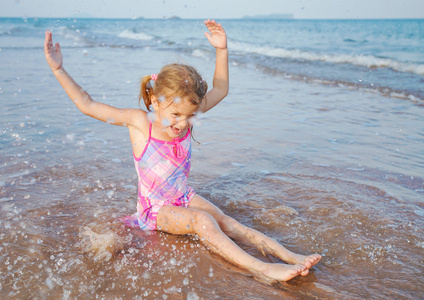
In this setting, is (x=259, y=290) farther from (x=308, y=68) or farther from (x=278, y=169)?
(x=308, y=68)

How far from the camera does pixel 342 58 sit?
12836 millimetres

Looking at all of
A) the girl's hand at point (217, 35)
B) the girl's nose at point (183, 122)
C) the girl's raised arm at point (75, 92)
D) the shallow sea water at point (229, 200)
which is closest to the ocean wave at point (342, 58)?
the shallow sea water at point (229, 200)

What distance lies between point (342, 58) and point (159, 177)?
11527 millimetres

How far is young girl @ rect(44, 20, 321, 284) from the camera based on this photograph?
2381 millimetres

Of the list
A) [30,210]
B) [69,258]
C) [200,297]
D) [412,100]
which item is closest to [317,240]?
[200,297]

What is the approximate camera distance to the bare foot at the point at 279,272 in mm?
2154

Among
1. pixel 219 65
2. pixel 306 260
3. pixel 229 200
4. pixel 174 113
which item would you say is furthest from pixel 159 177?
pixel 306 260

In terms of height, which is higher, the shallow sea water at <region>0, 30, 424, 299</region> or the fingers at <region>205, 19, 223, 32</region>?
the fingers at <region>205, 19, 223, 32</region>

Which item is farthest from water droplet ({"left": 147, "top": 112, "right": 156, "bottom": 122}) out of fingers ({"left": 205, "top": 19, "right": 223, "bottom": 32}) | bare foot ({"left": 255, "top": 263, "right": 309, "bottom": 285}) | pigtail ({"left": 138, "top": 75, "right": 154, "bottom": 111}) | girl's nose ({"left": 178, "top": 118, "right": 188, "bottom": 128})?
bare foot ({"left": 255, "top": 263, "right": 309, "bottom": 285})

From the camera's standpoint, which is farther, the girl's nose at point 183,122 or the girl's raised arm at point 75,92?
the girl's nose at point 183,122

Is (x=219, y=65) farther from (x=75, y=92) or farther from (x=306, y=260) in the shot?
(x=306, y=260)

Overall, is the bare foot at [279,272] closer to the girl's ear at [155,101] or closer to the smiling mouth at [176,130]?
the smiling mouth at [176,130]

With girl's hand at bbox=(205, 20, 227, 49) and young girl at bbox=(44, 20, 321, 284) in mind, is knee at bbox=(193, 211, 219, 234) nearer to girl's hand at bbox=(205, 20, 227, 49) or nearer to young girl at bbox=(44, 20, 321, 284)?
young girl at bbox=(44, 20, 321, 284)

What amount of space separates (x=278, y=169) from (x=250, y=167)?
28 centimetres
